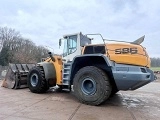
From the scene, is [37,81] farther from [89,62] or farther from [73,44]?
[89,62]

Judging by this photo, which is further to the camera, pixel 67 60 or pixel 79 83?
pixel 67 60

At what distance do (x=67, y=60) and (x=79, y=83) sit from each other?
1.56m

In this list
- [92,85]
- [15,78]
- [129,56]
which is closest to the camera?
[129,56]

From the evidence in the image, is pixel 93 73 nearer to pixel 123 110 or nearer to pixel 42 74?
pixel 123 110

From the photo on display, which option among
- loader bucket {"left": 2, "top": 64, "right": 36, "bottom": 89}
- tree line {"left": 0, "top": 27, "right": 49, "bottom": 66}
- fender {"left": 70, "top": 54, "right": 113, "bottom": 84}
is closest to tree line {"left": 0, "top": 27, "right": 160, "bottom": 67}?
tree line {"left": 0, "top": 27, "right": 49, "bottom": 66}

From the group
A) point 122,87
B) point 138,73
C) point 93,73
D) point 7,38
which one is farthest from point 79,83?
point 7,38

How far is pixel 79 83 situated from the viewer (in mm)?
6590

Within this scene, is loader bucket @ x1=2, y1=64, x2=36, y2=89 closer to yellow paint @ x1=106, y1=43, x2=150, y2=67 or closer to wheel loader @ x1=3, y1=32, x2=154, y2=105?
wheel loader @ x1=3, y1=32, x2=154, y2=105

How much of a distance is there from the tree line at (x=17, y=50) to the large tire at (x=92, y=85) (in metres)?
32.2

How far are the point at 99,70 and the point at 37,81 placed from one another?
2.96 meters

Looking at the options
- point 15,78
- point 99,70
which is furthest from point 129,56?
point 15,78

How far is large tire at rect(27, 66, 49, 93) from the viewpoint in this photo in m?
8.01

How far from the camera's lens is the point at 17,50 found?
48750 millimetres

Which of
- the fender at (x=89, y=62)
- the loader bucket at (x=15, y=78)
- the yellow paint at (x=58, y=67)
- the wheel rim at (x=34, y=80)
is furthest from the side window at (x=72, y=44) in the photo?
the loader bucket at (x=15, y=78)
